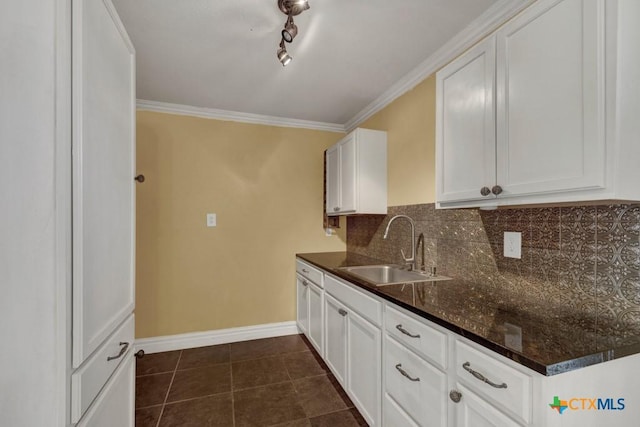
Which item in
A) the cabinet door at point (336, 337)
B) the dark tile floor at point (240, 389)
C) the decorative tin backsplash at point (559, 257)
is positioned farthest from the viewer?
the cabinet door at point (336, 337)

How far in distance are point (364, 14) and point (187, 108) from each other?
1946 mm

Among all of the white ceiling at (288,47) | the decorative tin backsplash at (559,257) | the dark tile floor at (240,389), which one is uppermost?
the white ceiling at (288,47)

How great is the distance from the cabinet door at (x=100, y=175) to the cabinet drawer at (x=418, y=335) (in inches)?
45.7

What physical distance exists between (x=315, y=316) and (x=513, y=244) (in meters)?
1.62

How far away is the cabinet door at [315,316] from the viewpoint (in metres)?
2.26

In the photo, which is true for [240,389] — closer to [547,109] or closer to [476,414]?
[476,414]

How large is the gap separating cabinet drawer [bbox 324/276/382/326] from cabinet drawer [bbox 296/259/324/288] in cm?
22

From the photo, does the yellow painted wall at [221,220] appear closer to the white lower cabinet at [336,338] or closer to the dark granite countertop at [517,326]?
the white lower cabinet at [336,338]

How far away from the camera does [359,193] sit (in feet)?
7.94

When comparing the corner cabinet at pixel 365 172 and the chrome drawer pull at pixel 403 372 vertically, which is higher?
the corner cabinet at pixel 365 172

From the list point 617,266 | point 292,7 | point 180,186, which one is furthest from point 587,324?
point 180,186

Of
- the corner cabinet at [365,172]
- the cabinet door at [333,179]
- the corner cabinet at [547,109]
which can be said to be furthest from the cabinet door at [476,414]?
the cabinet door at [333,179]

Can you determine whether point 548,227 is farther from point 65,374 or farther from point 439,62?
point 65,374

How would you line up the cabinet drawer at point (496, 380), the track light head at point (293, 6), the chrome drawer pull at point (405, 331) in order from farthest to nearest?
the track light head at point (293, 6) < the chrome drawer pull at point (405, 331) < the cabinet drawer at point (496, 380)
